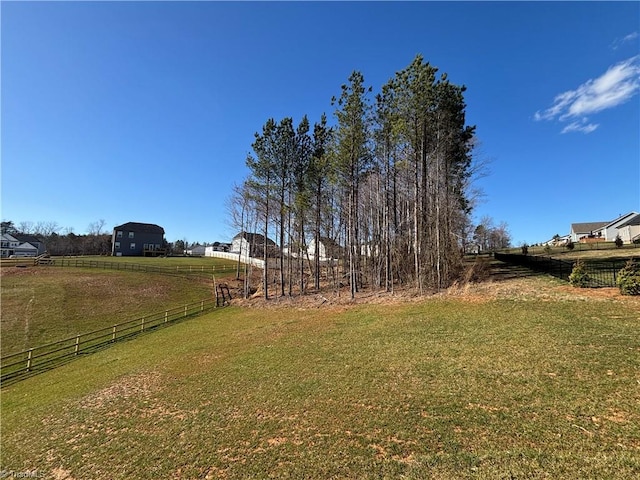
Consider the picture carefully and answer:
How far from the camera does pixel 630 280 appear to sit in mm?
10328

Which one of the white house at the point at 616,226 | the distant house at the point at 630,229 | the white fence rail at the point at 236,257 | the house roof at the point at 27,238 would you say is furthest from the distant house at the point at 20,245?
the white house at the point at 616,226

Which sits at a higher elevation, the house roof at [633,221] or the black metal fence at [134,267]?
the house roof at [633,221]

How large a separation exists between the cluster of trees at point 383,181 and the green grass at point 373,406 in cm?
803

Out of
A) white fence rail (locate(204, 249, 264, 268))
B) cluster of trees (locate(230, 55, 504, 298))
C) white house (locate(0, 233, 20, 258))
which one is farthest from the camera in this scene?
white house (locate(0, 233, 20, 258))

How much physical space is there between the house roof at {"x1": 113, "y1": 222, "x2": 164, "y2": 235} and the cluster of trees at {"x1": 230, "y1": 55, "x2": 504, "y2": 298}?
141 ft

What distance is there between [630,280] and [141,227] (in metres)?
69.9

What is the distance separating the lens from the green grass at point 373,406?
423 centimetres

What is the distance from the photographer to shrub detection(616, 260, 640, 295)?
33.6 feet

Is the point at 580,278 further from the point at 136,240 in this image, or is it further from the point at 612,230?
the point at 136,240

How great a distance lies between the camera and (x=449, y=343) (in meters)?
8.74

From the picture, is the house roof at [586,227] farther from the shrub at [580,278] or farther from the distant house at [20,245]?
the distant house at [20,245]

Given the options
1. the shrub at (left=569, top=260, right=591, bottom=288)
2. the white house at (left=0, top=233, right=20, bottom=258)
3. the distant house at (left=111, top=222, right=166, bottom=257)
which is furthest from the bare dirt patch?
the white house at (left=0, top=233, right=20, bottom=258)

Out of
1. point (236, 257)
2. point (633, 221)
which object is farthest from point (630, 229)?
point (236, 257)

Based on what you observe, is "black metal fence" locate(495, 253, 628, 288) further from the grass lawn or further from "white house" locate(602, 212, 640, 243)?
"white house" locate(602, 212, 640, 243)
